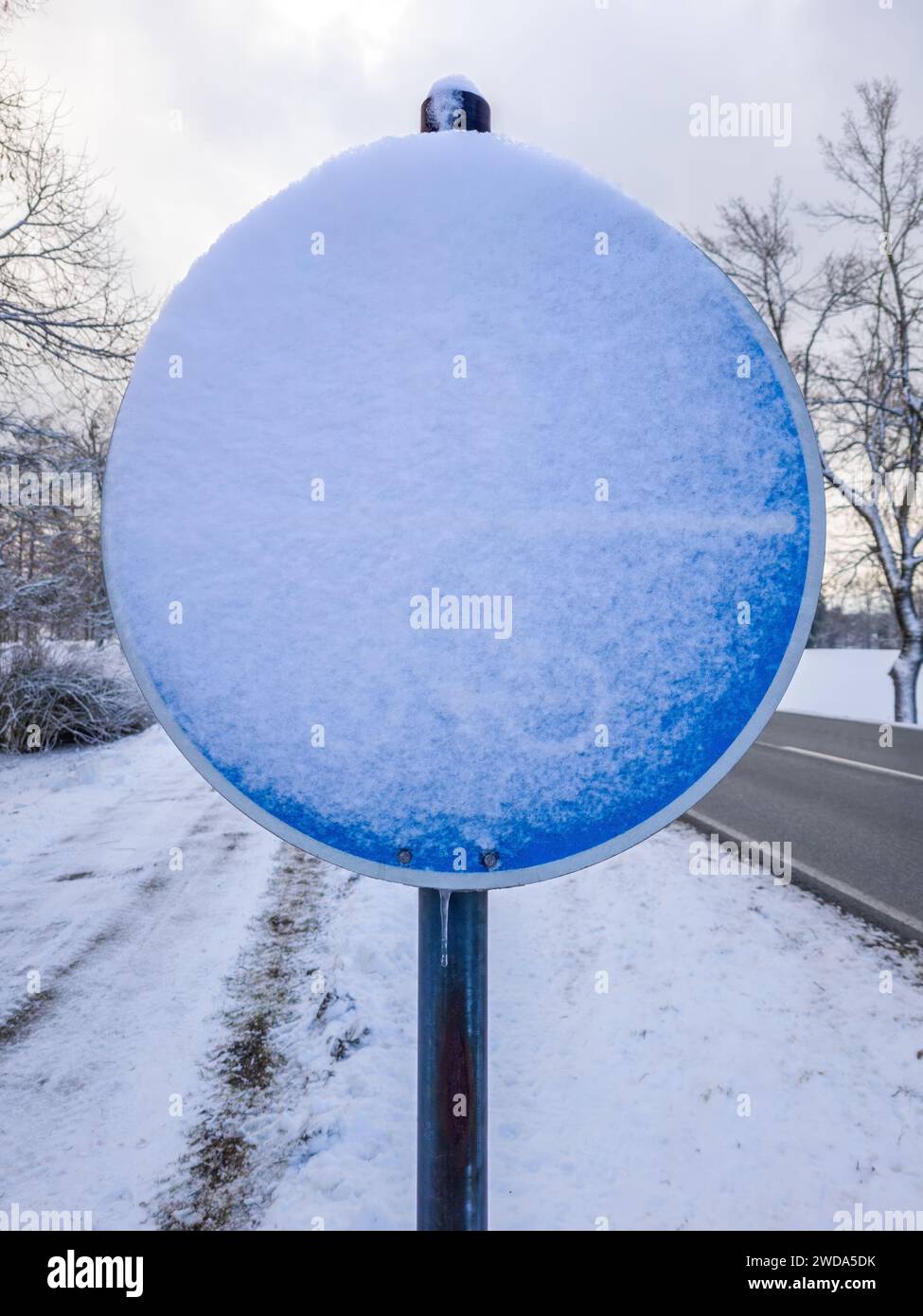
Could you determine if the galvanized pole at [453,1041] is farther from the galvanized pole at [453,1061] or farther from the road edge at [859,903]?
the road edge at [859,903]

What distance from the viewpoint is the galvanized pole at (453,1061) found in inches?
32.2

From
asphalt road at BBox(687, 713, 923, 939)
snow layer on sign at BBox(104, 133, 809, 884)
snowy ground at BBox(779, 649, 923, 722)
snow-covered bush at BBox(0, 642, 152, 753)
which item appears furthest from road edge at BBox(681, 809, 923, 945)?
snow-covered bush at BBox(0, 642, 152, 753)

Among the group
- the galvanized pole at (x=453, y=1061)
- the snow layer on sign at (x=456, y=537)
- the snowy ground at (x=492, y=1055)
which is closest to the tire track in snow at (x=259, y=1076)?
the snowy ground at (x=492, y=1055)

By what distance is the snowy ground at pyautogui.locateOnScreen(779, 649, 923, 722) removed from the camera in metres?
17.4

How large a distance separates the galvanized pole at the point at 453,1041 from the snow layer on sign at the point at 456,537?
122mm

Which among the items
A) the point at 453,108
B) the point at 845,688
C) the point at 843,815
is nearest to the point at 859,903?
the point at 843,815

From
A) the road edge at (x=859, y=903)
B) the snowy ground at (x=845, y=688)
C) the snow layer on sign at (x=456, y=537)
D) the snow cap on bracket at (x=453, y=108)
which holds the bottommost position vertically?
the road edge at (x=859, y=903)

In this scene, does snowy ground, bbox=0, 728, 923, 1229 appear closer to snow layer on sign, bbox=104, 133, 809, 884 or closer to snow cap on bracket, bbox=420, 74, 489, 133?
snow layer on sign, bbox=104, 133, 809, 884

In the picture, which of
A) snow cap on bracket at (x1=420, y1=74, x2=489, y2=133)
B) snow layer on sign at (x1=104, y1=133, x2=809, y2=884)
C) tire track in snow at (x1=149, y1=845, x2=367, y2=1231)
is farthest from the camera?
tire track in snow at (x1=149, y1=845, x2=367, y2=1231)

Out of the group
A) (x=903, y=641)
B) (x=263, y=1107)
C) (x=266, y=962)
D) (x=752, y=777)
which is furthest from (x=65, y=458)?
(x=903, y=641)

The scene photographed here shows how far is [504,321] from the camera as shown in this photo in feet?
2.46

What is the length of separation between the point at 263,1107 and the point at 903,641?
15.7m

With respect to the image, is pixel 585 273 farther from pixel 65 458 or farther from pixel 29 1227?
pixel 65 458

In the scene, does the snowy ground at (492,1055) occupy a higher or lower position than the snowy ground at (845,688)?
lower
